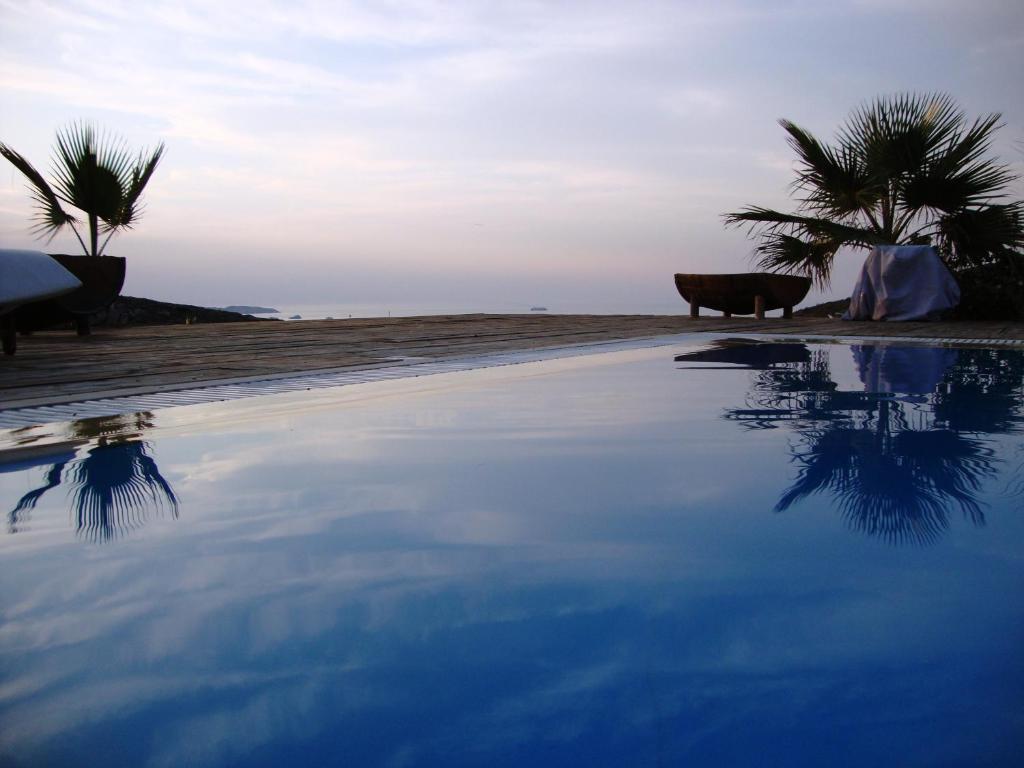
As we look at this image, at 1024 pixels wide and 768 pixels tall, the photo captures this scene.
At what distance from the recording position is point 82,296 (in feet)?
20.8

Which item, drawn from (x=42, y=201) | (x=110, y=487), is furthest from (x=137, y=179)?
(x=110, y=487)

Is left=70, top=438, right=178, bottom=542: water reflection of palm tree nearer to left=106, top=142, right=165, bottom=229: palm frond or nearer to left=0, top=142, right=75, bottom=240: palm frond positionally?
left=0, top=142, right=75, bottom=240: palm frond

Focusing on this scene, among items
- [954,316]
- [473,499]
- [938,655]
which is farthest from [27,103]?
[954,316]

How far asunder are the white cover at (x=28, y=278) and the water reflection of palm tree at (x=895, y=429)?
4.03 metres

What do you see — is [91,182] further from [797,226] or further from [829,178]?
[829,178]

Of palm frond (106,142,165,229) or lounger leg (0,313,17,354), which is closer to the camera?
lounger leg (0,313,17,354)

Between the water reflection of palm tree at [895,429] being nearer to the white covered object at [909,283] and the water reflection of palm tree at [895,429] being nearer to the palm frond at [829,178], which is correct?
the white covered object at [909,283]

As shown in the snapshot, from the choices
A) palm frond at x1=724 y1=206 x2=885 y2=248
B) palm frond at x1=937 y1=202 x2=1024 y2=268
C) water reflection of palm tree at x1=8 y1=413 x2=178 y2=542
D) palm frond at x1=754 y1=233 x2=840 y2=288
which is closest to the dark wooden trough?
palm frond at x1=754 y1=233 x2=840 y2=288

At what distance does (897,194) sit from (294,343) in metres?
7.18

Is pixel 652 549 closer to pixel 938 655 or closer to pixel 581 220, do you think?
pixel 938 655

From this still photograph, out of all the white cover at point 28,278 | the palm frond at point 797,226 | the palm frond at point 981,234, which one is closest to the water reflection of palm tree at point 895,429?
the white cover at point 28,278

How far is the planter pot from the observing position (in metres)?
6.16

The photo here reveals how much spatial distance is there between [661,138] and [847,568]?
37.3 ft

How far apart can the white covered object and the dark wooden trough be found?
0.89 m
